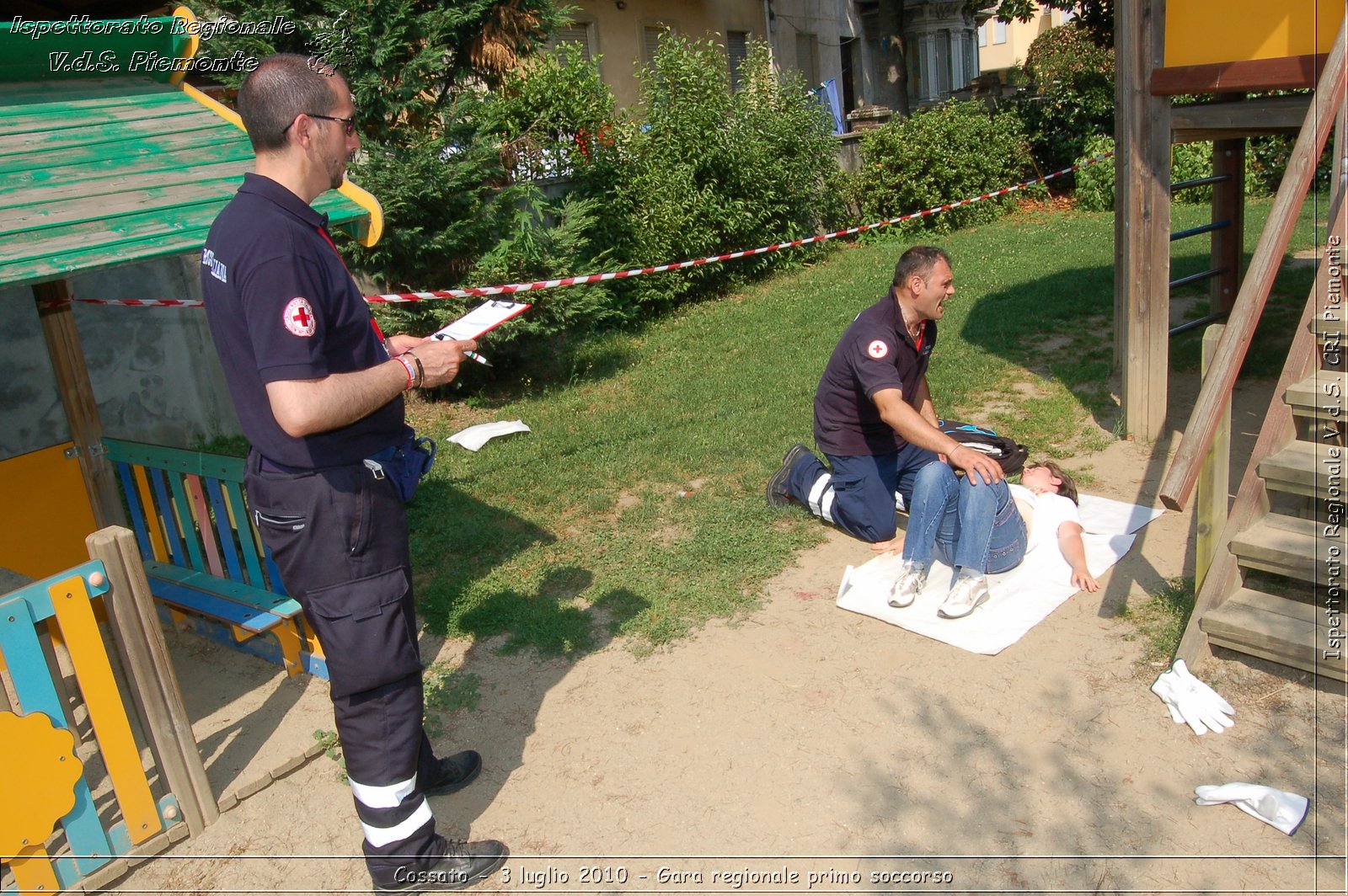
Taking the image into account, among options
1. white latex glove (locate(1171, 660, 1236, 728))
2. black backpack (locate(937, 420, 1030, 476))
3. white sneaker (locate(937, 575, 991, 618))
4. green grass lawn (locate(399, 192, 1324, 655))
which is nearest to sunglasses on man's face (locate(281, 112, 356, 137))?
green grass lawn (locate(399, 192, 1324, 655))

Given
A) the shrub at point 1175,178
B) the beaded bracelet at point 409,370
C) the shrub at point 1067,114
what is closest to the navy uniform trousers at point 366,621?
the beaded bracelet at point 409,370

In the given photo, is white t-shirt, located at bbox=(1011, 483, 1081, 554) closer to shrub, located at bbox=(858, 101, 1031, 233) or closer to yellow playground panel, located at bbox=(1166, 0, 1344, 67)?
yellow playground panel, located at bbox=(1166, 0, 1344, 67)

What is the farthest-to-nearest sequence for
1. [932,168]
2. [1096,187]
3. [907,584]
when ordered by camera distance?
[1096,187] < [932,168] < [907,584]

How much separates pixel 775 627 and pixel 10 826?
291cm

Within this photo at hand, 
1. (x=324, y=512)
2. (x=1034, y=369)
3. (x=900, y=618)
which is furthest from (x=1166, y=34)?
(x=324, y=512)

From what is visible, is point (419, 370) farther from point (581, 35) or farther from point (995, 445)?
point (581, 35)

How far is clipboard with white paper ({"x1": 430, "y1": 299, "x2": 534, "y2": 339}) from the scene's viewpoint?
142 inches

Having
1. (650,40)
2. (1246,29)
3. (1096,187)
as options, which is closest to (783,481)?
(1246,29)

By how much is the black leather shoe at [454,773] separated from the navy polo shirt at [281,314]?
1.30 metres

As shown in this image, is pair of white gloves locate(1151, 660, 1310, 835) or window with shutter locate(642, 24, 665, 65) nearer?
pair of white gloves locate(1151, 660, 1310, 835)

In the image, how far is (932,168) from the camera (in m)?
15.3

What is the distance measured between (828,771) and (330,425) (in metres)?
2.06

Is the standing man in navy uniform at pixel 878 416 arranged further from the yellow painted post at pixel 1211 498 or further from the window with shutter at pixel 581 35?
the window with shutter at pixel 581 35

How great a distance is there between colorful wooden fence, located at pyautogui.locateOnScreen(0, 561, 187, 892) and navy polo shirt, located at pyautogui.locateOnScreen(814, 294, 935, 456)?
133 inches
